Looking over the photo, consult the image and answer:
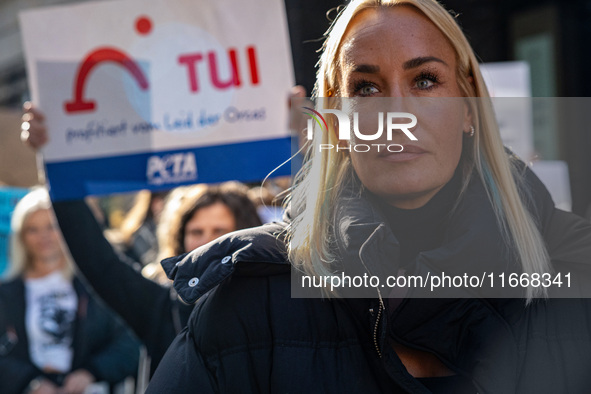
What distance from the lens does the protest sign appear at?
2.86 meters

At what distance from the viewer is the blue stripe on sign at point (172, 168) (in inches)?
111

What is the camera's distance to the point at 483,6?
651cm

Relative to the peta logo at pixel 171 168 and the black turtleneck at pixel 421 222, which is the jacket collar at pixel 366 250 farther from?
the peta logo at pixel 171 168

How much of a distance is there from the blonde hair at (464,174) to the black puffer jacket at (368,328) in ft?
0.12

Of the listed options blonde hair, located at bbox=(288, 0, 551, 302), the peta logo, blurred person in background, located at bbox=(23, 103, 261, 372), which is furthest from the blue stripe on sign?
blonde hair, located at bbox=(288, 0, 551, 302)

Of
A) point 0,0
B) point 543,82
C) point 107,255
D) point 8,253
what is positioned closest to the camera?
point 107,255

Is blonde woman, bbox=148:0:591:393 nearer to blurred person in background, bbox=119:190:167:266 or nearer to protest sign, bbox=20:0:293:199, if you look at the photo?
protest sign, bbox=20:0:293:199

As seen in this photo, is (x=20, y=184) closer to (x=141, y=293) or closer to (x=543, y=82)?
(x=141, y=293)

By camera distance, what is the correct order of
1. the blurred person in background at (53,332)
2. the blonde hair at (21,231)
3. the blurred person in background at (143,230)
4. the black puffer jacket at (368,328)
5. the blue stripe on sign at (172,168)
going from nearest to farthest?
the black puffer jacket at (368,328) → the blue stripe on sign at (172,168) → the blurred person in background at (53,332) → the blonde hair at (21,231) → the blurred person in background at (143,230)

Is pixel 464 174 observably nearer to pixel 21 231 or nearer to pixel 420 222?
pixel 420 222

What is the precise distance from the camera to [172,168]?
284 centimetres

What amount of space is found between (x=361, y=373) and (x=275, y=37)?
72.9 inches

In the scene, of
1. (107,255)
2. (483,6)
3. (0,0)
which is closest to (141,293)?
(107,255)

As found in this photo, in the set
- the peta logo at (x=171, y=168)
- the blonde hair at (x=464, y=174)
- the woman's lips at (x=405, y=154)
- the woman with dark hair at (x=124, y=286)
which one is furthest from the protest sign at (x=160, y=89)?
the woman's lips at (x=405, y=154)
